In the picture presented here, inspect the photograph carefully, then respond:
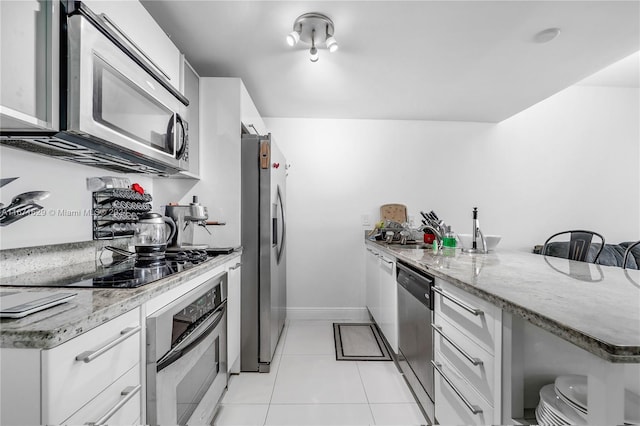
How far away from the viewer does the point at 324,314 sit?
11.2 ft

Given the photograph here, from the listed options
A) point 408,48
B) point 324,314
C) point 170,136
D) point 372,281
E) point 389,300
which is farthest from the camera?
point 324,314

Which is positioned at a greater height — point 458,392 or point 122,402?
point 122,402

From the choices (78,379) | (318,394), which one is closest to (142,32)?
(78,379)

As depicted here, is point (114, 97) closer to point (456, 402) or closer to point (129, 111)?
point (129, 111)

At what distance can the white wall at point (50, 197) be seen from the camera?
115 centimetres

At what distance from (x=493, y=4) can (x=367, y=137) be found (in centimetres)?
197

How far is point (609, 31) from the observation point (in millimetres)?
1880

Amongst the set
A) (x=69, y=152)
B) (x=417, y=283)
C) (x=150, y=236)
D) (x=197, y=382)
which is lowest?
(x=197, y=382)

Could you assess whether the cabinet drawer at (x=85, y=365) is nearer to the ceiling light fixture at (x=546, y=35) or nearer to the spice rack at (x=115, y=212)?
the spice rack at (x=115, y=212)

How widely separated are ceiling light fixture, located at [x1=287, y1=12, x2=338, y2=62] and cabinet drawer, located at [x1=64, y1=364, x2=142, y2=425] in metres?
1.87

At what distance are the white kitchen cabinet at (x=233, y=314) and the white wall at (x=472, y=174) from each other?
1.43 m

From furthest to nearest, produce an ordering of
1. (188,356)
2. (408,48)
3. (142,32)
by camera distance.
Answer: (408,48), (142,32), (188,356)

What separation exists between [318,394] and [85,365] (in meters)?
1.55

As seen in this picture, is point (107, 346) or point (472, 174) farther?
point (472, 174)
